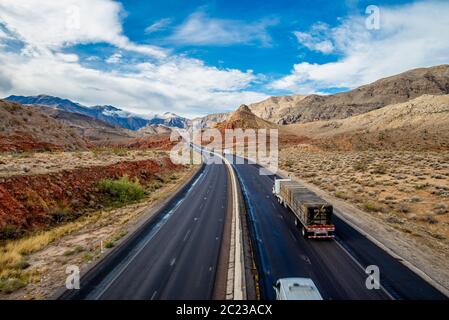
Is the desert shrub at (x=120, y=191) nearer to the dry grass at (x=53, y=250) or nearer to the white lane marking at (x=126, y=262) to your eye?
the dry grass at (x=53, y=250)

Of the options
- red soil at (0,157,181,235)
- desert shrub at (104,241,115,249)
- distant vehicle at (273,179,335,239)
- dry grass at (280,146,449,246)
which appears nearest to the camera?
desert shrub at (104,241,115,249)

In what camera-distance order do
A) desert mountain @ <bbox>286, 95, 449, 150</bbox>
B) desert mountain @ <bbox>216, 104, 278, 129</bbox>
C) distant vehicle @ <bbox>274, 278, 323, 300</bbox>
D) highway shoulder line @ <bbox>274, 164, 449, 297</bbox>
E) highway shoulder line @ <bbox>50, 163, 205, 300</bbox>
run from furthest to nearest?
desert mountain @ <bbox>216, 104, 278, 129</bbox>
desert mountain @ <bbox>286, 95, 449, 150</bbox>
highway shoulder line @ <bbox>274, 164, 449, 297</bbox>
highway shoulder line @ <bbox>50, 163, 205, 300</bbox>
distant vehicle @ <bbox>274, 278, 323, 300</bbox>

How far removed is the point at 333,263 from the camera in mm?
15672

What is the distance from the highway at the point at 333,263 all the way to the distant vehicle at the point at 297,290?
1.70m

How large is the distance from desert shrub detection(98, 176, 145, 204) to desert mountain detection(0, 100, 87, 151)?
87.7ft

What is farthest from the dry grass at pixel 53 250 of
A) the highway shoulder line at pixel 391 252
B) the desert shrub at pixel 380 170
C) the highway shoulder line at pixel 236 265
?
the desert shrub at pixel 380 170

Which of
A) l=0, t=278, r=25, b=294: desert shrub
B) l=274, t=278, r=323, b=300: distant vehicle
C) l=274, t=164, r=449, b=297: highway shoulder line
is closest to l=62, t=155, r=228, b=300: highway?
l=0, t=278, r=25, b=294: desert shrub

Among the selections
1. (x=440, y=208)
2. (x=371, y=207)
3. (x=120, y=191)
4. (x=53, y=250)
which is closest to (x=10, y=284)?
(x=53, y=250)

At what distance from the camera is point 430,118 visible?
9400 cm

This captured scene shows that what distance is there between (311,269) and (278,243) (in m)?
3.79

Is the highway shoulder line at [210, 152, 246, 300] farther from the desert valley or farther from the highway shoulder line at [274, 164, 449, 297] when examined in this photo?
the highway shoulder line at [274, 164, 449, 297]

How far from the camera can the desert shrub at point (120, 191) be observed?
3266 cm

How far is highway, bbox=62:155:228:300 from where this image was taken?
12945mm
